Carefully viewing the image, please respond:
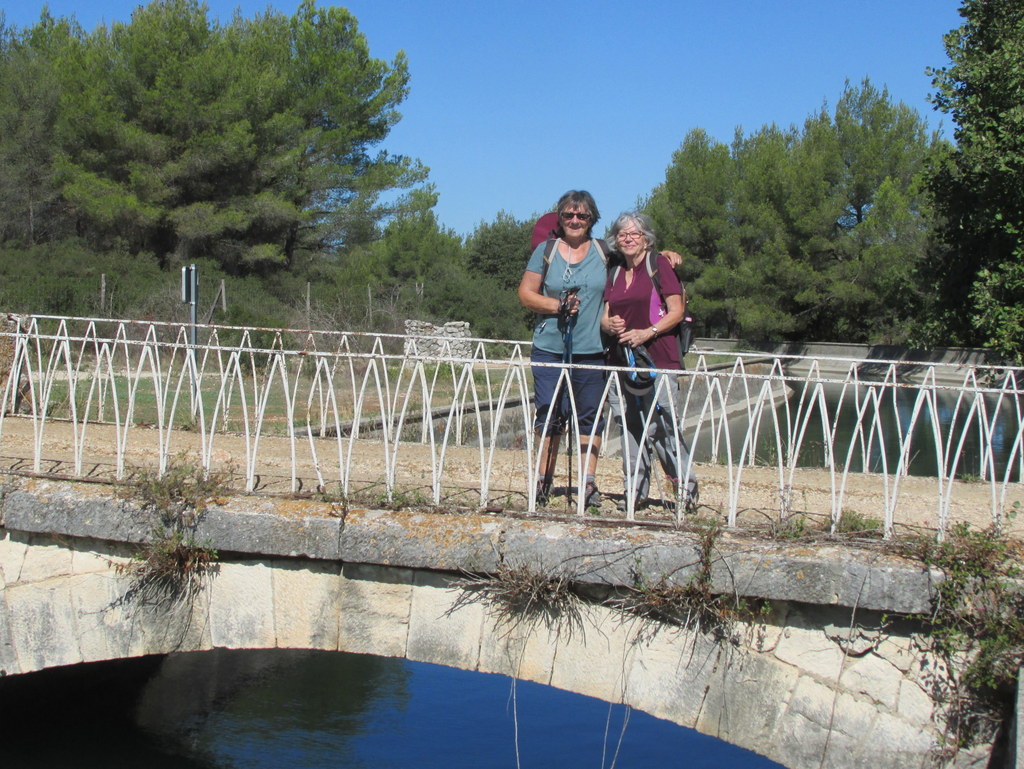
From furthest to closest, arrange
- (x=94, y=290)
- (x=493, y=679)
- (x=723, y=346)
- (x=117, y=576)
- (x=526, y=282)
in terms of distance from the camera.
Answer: (x=723, y=346), (x=94, y=290), (x=493, y=679), (x=526, y=282), (x=117, y=576)

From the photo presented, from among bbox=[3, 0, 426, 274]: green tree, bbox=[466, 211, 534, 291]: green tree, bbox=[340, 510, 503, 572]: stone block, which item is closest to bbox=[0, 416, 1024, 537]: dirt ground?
bbox=[340, 510, 503, 572]: stone block

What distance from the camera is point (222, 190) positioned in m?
23.0

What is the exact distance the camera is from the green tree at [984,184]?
10.3 m

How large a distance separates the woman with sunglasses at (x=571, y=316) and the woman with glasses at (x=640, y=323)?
101 millimetres

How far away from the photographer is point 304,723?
7188 mm

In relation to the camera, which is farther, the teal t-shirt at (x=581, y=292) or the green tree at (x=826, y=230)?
the green tree at (x=826, y=230)

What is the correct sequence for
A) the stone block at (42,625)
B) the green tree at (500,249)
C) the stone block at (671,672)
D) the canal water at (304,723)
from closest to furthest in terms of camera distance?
the stone block at (671,672) → the stone block at (42,625) → the canal water at (304,723) → the green tree at (500,249)

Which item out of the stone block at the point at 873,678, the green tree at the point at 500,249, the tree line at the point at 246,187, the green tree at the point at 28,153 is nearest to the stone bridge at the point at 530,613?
the stone block at the point at 873,678

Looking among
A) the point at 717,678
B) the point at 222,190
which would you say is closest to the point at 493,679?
the point at 717,678

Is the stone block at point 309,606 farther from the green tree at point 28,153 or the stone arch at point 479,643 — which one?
the green tree at point 28,153

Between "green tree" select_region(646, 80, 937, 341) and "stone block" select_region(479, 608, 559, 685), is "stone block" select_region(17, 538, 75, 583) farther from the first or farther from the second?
"green tree" select_region(646, 80, 937, 341)

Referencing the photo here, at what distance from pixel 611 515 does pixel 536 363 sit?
77 centimetres

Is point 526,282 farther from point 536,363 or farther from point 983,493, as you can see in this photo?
point 983,493

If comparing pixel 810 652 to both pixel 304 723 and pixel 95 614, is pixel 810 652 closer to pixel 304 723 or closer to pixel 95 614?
pixel 95 614
